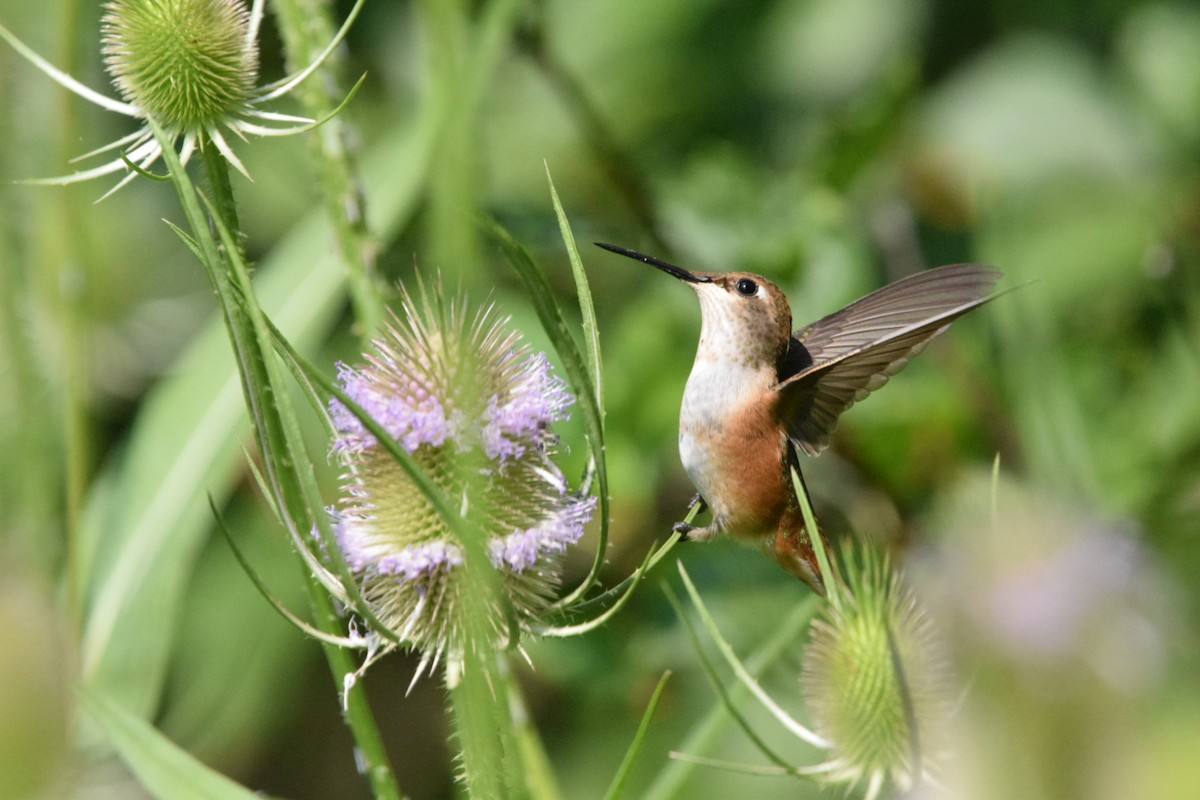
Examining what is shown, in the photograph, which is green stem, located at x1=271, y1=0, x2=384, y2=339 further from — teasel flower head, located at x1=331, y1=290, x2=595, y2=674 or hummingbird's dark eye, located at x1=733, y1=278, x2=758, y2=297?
hummingbird's dark eye, located at x1=733, y1=278, x2=758, y2=297

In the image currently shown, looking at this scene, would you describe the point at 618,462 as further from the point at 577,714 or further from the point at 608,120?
the point at 608,120

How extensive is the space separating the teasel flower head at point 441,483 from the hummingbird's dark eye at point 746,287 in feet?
1.43

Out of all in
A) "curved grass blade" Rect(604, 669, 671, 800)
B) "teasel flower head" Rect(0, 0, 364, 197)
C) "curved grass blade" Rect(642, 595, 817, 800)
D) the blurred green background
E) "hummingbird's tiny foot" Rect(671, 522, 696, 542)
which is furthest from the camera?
the blurred green background

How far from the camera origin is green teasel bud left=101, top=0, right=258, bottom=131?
110 centimetres

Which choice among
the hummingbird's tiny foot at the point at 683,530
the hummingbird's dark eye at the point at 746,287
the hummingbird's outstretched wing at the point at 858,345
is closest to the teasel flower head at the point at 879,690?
the hummingbird's tiny foot at the point at 683,530

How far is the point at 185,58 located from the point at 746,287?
0.78 m

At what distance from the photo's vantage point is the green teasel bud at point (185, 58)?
43.5 inches

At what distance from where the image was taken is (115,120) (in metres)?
2.93

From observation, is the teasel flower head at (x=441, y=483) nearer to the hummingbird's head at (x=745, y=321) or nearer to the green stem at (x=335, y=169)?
the green stem at (x=335, y=169)

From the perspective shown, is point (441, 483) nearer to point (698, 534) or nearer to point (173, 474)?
point (698, 534)

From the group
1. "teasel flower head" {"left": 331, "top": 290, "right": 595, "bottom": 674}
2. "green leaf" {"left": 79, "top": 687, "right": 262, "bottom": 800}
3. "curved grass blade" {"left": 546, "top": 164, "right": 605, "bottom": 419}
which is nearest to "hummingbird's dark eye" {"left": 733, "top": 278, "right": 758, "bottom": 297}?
"teasel flower head" {"left": 331, "top": 290, "right": 595, "bottom": 674}

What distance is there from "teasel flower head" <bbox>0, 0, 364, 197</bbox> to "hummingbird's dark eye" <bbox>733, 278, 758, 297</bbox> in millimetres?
697

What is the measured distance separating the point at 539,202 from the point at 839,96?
79 centimetres

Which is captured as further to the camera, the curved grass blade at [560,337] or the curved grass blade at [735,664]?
the curved grass blade at [735,664]
